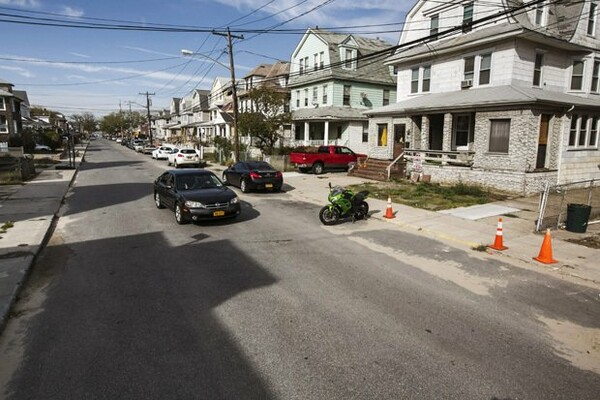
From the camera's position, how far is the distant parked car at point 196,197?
10.8 metres

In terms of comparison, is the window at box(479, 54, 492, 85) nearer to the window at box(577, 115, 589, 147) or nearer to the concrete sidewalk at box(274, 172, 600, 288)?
the window at box(577, 115, 589, 147)

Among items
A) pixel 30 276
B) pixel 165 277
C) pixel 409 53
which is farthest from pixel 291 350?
pixel 409 53

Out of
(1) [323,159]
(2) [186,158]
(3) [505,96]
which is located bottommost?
(2) [186,158]

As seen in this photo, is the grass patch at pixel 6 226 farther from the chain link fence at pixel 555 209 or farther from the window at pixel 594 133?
the window at pixel 594 133

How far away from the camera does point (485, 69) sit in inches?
768

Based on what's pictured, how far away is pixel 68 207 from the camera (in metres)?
14.4

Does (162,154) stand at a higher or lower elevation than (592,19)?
lower

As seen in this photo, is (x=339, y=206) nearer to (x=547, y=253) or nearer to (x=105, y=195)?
(x=547, y=253)

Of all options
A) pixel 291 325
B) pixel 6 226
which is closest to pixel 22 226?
pixel 6 226

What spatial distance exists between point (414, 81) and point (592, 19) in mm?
9566

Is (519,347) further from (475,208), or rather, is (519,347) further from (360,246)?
(475,208)

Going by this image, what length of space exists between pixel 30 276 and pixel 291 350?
580 cm

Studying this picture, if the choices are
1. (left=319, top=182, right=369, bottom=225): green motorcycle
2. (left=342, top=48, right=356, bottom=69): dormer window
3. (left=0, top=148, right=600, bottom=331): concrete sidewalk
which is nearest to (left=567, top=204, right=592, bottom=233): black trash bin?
(left=0, top=148, right=600, bottom=331): concrete sidewalk

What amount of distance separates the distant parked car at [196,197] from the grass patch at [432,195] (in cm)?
725
